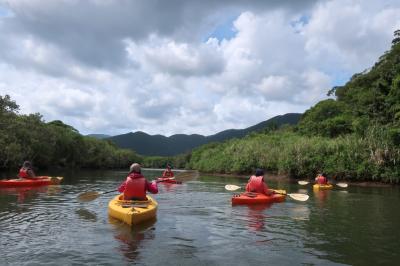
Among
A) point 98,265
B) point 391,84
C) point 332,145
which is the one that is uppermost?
point 391,84

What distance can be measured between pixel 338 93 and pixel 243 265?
253ft

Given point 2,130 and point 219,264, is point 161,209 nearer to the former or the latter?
point 219,264

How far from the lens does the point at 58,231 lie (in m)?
11.9

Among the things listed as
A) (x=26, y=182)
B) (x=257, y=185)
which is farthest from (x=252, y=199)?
(x=26, y=182)

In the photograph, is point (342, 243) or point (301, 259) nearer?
point (301, 259)

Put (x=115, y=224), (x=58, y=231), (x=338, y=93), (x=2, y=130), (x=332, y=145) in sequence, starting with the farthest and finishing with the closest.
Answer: (x=338, y=93) < (x=2, y=130) < (x=332, y=145) < (x=115, y=224) < (x=58, y=231)

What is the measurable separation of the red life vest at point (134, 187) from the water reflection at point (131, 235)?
1.00m

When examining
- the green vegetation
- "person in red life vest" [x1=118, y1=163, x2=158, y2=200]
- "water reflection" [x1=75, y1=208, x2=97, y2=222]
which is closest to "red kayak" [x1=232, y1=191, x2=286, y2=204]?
"person in red life vest" [x1=118, y1=163, x2=158, y2=200]

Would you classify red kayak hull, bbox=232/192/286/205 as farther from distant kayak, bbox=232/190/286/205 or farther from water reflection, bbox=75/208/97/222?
water reflection, bbox=75/208/97/222

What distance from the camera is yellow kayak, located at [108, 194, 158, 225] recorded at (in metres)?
12.4

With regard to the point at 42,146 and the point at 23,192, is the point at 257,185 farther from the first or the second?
the point at 42,146

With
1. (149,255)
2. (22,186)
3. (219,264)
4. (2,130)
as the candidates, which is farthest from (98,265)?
(2,130)

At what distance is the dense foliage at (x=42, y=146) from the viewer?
162 feet

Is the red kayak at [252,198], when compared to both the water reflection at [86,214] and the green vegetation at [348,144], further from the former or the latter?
the green vegetation at [348,144]
